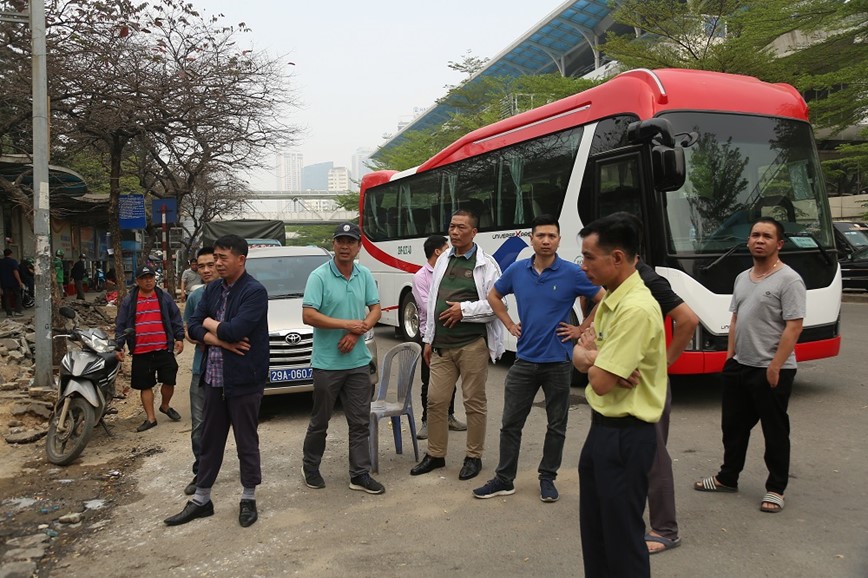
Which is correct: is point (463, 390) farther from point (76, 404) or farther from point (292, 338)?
point (76, 404)

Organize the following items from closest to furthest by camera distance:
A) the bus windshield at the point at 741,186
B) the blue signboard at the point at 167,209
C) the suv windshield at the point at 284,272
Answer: the bus windshield at the point at 741,186 < the suv windshield at the point at 284,272 < the blue signboard at the point at 167,209

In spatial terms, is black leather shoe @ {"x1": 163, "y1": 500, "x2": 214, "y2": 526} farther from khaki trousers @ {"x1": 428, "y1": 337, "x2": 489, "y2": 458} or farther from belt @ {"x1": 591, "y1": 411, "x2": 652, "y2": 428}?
belt @ {"x1": 591, "y1": 411, "x2": 652, "y2": 428}

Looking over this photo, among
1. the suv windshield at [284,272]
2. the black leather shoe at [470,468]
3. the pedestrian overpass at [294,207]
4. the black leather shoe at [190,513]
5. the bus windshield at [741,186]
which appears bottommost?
the black leather shoe at [190,513]

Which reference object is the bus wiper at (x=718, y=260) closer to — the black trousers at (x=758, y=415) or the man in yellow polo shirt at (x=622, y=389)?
the black trousers at (x=758, y=415)

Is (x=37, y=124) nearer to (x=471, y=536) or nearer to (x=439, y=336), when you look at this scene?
(x=439, y=336)

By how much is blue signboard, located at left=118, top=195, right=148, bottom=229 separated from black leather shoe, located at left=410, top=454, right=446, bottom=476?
11.8 m

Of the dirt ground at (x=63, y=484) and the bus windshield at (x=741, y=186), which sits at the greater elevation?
the bus windshield at (x=741, y=186)

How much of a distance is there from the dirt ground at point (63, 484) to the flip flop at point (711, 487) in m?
3.92

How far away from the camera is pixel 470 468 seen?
513 cm

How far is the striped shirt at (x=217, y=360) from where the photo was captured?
4441 mm

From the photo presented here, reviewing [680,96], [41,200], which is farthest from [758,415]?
A: [41,200]

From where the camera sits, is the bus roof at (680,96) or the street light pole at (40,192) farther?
the street light pole at (40,192)

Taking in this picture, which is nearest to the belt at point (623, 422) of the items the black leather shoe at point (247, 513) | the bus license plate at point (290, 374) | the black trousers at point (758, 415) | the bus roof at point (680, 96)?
the black trousers at point (758, 415)

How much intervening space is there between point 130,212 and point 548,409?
43.0ft
